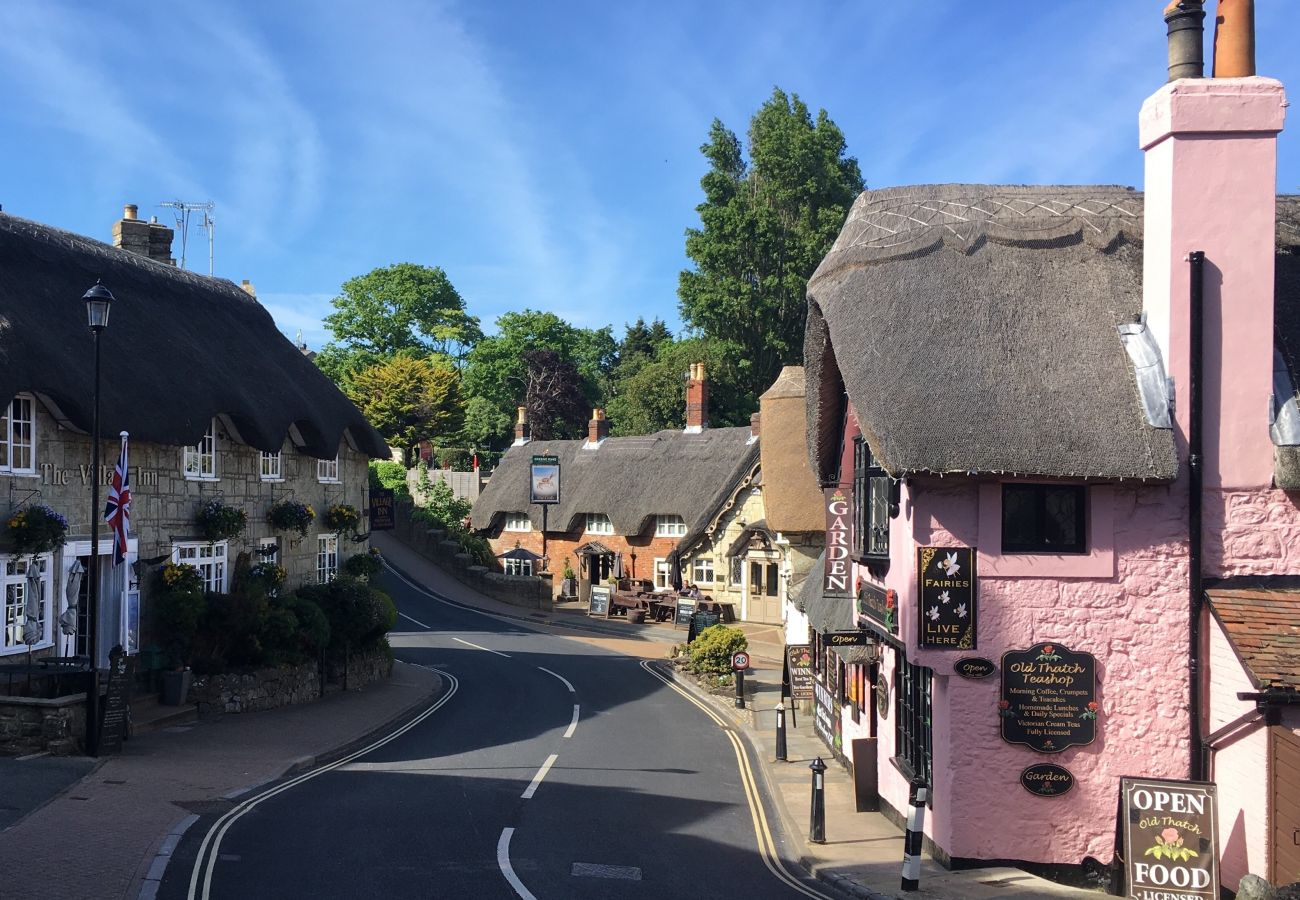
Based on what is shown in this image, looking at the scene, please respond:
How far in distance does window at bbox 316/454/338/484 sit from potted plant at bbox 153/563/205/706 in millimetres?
6018

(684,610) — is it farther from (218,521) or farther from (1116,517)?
(1116,517)

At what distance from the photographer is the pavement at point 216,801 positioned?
10.5m

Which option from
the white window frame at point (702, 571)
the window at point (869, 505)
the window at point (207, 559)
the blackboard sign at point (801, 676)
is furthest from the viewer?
the white window frame at point (702, 571)

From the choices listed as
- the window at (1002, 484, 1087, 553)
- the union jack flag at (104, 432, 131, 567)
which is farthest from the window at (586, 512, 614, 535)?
the window at (1002, 484, 1087, 553)

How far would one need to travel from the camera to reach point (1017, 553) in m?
12.4

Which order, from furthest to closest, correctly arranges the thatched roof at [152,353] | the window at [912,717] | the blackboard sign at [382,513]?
the blackboard sign at [382,513] < the thatched roof at [152,353] < the window at [912,717]

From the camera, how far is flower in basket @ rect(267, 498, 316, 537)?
24250 millimetres

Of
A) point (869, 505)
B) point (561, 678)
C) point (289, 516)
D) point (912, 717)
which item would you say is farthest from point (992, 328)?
point (561, 678)

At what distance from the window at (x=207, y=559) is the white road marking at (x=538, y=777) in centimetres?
901

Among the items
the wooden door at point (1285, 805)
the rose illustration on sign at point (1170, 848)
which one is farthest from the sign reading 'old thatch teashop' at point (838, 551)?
the wooden door at point (1285, 805)

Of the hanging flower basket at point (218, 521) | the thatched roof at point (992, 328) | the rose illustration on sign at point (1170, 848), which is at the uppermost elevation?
the thatched roof at point (992, 328)

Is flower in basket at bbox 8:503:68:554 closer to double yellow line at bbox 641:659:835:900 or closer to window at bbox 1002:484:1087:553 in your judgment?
double yellow line at bbox 641:659:835:900

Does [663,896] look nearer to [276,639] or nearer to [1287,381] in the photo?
[1287,381]

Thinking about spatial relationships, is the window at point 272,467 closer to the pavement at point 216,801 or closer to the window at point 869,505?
the pavement at point 216,801
